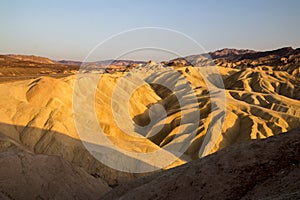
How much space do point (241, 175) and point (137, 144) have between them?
14.8 m

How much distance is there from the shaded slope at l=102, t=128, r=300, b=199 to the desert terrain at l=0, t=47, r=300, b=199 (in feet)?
0.09

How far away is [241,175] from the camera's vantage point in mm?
7707

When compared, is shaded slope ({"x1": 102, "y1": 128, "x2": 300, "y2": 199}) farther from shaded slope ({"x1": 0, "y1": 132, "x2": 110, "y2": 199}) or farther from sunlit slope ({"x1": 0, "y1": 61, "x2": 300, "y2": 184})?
sunlit slope ({"x1": 0, "y1": 61, "x2": 300, "y2": 184})

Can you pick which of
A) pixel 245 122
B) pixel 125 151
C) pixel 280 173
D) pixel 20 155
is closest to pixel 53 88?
pixel 125 151

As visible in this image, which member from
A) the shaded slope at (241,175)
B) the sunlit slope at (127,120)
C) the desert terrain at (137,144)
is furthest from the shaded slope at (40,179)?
the shaded slope at (241,175)

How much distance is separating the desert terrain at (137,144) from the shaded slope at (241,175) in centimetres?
3

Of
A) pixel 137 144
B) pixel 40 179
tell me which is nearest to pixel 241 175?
pixel 40 179

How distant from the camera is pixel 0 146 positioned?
52.6 feet

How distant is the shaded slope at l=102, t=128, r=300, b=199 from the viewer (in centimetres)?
686

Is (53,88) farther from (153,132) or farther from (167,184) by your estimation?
(167,184)

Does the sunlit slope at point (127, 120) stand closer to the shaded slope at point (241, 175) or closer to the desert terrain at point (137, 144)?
the desert terrain at point (137, 144)

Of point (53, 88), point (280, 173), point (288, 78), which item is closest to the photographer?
point (280, 173)

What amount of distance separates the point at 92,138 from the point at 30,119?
424cm

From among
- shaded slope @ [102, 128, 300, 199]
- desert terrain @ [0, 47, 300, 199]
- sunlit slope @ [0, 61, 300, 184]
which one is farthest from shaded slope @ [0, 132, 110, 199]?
shaded slope @ [102, 128, 300, 199]
